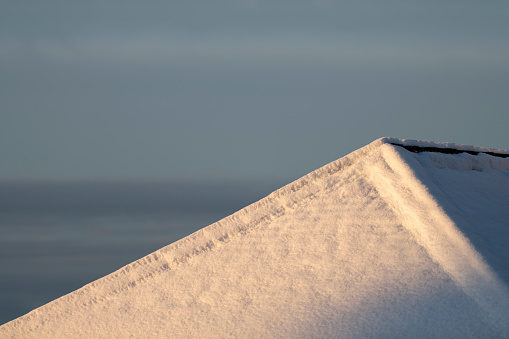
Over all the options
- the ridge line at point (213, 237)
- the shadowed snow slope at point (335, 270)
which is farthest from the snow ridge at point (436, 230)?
the ridge line at point (213, 237)

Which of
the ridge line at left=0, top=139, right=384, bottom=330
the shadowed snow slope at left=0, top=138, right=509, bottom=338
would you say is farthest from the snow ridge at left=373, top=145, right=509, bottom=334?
the ridge line at left=0, top=139, right=384, bottom=330

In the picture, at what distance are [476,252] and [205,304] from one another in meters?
4.39

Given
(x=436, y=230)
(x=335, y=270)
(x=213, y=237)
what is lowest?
(x=335, y=270)

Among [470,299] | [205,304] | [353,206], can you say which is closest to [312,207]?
[353,206]

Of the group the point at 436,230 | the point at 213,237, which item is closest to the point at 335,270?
the point at 436,230

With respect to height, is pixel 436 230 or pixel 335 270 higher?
pixel 436 230

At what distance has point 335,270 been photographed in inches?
405

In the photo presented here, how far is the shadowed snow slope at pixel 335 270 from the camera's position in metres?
9.41

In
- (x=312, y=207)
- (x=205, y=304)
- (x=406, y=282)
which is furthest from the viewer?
(x=312, y=207)

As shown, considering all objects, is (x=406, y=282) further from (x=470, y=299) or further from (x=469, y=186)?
(x=469, y=186)

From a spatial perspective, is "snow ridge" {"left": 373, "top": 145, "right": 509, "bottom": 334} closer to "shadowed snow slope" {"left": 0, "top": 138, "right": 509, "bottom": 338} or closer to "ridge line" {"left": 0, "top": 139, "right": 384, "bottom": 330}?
"shadowed snow slope" {"left": 0, "top": 138, "right": 509, "bottom": 338}

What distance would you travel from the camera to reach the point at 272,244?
36.6 ft

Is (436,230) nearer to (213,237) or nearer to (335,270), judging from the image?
(335,270)

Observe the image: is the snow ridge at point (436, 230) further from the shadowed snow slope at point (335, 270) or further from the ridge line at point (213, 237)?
the ridge line at point (213, 237)
